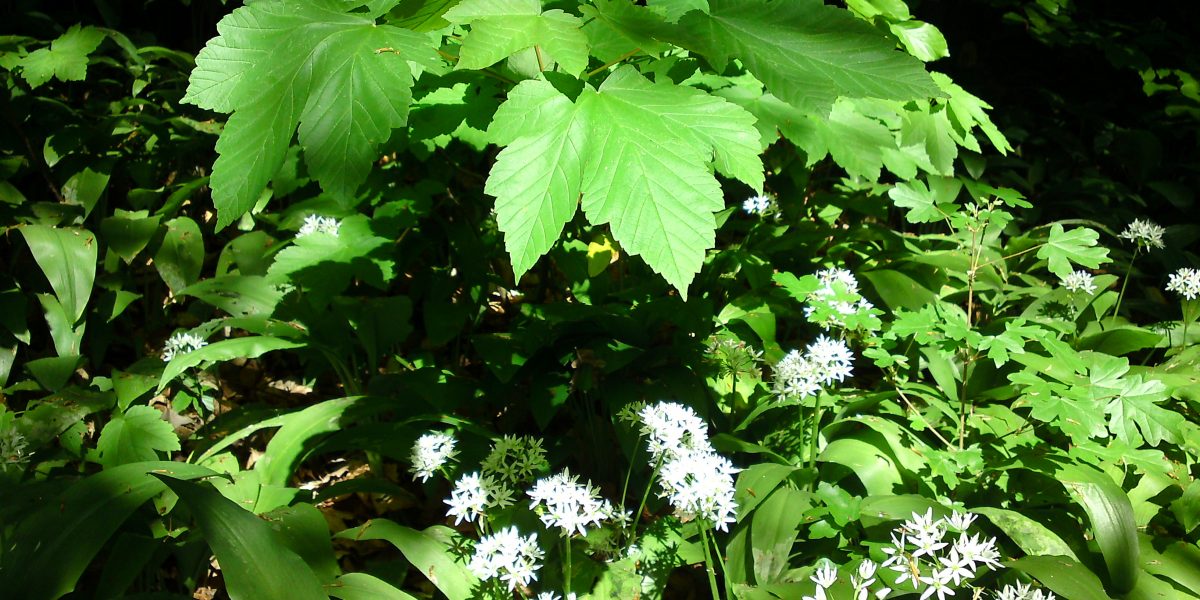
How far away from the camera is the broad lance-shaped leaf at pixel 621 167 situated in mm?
999

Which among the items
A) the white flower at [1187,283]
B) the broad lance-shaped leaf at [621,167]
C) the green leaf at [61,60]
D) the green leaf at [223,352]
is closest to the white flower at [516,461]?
the broad lance-shaped leaf at [621,167]

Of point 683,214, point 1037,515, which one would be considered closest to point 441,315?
point 683,214

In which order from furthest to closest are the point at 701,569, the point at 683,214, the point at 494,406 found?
the point at 494,406
the point at 701,569
the point at 683,214

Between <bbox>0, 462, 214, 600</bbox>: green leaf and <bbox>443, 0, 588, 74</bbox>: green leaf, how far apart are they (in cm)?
110

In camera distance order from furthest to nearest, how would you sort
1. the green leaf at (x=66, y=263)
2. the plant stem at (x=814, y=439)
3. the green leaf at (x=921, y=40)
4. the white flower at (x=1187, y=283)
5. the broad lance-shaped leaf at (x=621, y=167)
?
the green leaf at (x=66, y=263)
the white flower at (x=1187, y=283)
the green leaf at (x=921, y=40)
the plant stem at (x=814, y=439)
the broad lance-shaped leaf at (x=621, y=167)

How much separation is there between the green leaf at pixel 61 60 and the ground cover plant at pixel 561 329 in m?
0.02

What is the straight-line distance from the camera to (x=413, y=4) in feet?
3.76

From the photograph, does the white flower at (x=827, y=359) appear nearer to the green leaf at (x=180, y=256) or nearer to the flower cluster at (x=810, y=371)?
the flower cluster at (x=810, y=371)

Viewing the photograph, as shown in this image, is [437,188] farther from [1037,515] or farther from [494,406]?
[1037,515]

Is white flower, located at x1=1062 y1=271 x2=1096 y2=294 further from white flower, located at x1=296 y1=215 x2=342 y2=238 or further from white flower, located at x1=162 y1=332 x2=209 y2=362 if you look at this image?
white flower, located at x1=162 y1=332 x2=209 y2=362

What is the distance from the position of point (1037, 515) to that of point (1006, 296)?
1010 mm

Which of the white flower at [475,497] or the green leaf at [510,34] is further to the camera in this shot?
the white flower at [475,497]

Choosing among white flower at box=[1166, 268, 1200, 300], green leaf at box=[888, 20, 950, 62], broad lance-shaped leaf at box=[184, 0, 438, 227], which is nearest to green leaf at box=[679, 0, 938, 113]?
broad lance-shaped leaf at box=[184, 0, 438, 227]

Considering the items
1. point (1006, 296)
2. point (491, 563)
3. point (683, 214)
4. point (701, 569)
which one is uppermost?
point (683, 214)
